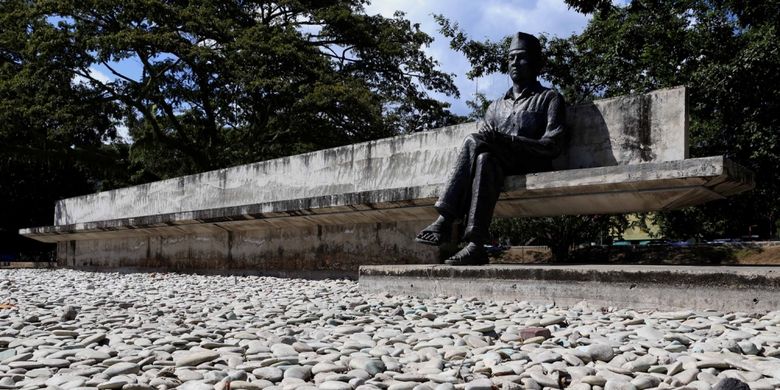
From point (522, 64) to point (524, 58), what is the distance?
50 millimetres

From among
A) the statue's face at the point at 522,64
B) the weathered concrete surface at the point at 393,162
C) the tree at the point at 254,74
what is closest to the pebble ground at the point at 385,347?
the weathered concrete surface at the point at 393,162

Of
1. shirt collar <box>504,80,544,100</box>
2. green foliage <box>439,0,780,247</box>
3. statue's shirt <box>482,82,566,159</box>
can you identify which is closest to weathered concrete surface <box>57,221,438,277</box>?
statue's shirt <box>482,82,566,159</box>

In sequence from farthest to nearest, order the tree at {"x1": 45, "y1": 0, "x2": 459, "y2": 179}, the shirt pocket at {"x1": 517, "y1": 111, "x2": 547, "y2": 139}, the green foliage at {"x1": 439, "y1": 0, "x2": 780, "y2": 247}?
the tree at {"x1": 45, "y1": 0, "x2": 459, "y2": 179} < the green foliage at {"x1": 439, "y1": 0, "x2": 780, "y2": 247} < the shirt pocket at {"x1": 517, "y1": 111, "x2": 547, "y2": 139}

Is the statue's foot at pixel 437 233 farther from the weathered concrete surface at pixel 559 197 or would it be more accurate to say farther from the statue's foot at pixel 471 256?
the weathered concrete surface at pixel 559 197

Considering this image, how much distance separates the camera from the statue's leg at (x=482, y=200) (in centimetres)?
462

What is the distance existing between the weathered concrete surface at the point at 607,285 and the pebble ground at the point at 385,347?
0.12 metres

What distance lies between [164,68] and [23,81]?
3.56 m

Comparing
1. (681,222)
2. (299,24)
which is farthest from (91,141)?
(681,222)

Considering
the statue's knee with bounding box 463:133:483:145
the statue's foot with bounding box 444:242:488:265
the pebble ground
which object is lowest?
the pebble ground

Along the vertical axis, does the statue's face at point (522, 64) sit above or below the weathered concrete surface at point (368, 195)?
above

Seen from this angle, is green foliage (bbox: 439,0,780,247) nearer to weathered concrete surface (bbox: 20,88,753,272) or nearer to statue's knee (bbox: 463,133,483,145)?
weathered concrete surface (bbox: 20,88,753,272)

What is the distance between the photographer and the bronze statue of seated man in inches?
184

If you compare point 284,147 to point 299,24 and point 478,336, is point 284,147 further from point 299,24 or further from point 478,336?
point 478,336

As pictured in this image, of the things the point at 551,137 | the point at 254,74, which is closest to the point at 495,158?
the point at 551,137
